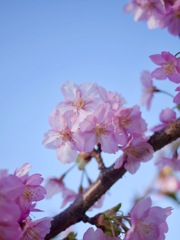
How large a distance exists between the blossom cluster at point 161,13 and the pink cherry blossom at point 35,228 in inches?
60.9

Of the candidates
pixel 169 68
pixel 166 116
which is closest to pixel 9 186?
pixel 169 68

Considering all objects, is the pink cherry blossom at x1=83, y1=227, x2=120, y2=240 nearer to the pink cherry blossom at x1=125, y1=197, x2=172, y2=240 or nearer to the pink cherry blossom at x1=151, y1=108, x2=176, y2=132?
the pink cherry blossom at x1=125, y1=197, x2=172, y2=240

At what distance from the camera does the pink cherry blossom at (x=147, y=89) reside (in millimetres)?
2896

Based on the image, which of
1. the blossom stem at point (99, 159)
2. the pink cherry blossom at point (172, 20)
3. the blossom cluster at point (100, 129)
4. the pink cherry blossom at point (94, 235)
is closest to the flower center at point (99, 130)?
the blossom cluster at point (100, 129)

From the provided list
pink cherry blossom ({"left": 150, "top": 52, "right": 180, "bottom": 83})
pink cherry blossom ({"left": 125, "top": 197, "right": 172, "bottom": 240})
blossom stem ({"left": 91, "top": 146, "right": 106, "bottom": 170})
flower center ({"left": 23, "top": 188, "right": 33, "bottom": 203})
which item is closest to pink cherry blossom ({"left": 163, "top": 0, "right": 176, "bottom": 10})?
pink cherry blossom ({"left": 150, "top": 52, "right": 180, "bottom": 83})

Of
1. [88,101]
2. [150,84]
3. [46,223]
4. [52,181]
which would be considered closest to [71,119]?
[88,101]

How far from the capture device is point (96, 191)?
1.78 meters

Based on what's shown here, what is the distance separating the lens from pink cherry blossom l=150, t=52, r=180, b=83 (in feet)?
5.85

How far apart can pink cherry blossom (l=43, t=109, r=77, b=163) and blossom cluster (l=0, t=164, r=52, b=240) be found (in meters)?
0.21

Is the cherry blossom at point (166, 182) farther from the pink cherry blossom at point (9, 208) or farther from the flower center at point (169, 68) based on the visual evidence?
the pink cherry blossom at point (9, 208)

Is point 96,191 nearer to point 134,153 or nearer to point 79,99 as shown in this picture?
point 134,153

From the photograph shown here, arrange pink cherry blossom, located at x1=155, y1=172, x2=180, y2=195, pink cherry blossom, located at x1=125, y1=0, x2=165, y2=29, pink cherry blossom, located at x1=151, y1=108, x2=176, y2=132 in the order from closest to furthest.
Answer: pink cherry blossom, located at x1=151, y1=108, x2=176, y2=132 → pink cherry blossom, located at x1=125, y1=0, x2=165, y2=29 → pink cherry blossom, located at x1=155, y1=172, x2=180, y2=195

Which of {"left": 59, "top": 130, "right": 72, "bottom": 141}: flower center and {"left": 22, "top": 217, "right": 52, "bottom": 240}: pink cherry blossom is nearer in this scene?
{"left": 22, "top": 217, "right": 52, "bottom": 240}: pink cherry blossom

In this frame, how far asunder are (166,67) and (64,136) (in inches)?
26.6
